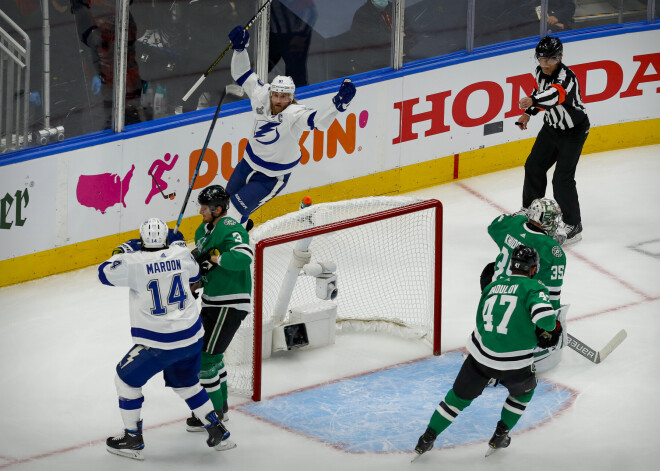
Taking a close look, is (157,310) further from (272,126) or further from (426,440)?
(272,126)

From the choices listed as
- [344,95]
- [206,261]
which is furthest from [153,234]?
[344,95]

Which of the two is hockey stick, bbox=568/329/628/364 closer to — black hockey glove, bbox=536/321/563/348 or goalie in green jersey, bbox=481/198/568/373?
goalie in green jersey, bbox=481/198/568/373

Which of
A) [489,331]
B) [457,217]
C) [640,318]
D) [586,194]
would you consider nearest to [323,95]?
[457,217]

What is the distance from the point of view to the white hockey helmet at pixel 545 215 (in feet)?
21.3

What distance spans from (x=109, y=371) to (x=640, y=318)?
9.35 feet

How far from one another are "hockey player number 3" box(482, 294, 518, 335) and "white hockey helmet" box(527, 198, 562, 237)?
891 millimetres

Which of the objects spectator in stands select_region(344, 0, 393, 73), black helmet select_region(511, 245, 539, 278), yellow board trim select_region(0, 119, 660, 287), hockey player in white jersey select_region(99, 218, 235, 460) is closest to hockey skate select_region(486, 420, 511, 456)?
black helmet select_region(511, 245, 539, 278)

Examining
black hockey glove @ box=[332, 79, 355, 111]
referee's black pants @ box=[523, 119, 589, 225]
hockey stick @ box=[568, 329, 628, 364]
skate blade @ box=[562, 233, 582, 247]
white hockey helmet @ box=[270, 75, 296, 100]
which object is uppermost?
white hockey helmet @ box=[270, 75, 296, 100]

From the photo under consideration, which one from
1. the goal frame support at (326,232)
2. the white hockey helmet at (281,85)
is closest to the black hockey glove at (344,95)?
the white hockey helmet at (281,85)

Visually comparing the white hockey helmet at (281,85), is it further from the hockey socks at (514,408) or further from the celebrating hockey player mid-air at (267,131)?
the hockey socks at (514,408)

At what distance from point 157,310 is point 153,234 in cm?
31

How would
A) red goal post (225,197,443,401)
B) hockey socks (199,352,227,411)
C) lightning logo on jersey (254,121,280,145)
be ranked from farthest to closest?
1. lightning logo on jersey (254,121,280,145)
2. red goal post (225,197,443,401)
3. hockey socks (199,352,227,411)

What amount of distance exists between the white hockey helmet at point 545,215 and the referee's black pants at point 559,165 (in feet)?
5.69

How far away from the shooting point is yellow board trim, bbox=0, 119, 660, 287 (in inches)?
304
